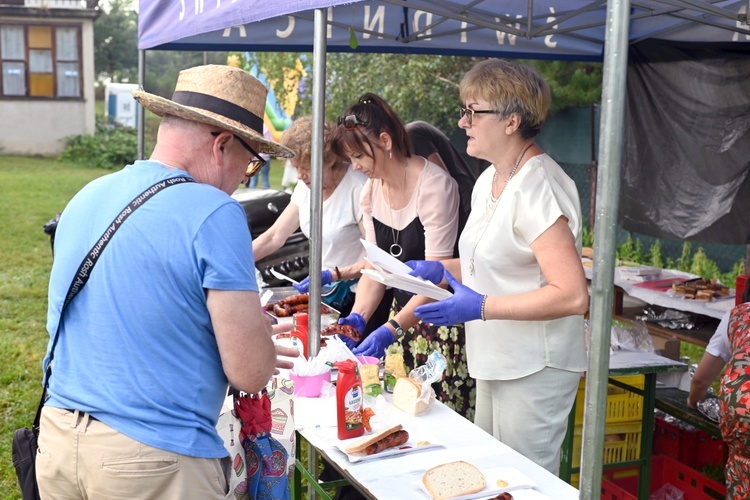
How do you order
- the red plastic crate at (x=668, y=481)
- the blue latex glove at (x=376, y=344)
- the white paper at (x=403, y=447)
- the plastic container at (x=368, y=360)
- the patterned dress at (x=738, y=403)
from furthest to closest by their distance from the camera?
1. the red plastic crate at (x=668, y=481)
2. the blue latex glove at (x=376, y=344)
3. the plastic container at (x=368, y=360)
4. the patterned dress at (x=738, y=403)
5. the white paper at (x=403, y=447)

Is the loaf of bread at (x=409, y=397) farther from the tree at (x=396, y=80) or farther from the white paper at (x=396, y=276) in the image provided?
the tree at (x=396, y=80)

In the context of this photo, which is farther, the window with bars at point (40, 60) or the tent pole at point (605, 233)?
the window with bars at point (40, 60)

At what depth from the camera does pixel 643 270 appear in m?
5.71

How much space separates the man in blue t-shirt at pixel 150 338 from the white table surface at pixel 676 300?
10.5 feet

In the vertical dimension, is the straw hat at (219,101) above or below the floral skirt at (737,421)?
above

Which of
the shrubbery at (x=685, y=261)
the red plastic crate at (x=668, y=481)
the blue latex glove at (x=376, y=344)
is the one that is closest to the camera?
the blue latex glove at (x=376, y=344)

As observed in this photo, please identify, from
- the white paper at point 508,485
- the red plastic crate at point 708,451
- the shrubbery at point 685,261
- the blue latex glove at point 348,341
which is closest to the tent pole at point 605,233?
the white paper at point 508,485

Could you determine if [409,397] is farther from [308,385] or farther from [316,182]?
[316,182]

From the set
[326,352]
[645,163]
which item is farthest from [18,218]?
[326,352]

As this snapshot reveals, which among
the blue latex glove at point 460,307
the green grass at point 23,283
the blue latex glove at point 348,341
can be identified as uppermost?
the blue latex glove at point 460,307

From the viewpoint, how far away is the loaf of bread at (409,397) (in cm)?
254

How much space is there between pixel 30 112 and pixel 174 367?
21.9 meters

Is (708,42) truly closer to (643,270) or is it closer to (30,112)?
(643,270)

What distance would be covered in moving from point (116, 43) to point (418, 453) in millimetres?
32349
